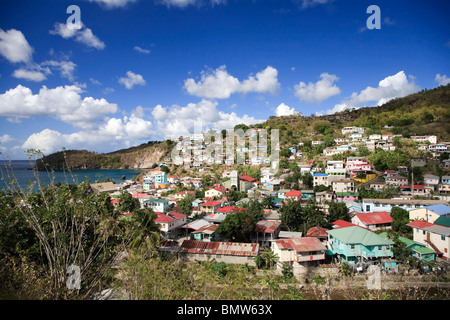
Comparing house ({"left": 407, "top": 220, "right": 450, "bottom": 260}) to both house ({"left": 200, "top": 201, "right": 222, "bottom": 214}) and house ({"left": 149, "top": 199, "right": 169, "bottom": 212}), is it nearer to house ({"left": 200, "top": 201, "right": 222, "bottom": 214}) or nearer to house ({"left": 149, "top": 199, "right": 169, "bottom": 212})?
house ({"left": 200, "top": 201, "right": 222, "bottom": 214})

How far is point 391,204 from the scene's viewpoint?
12.0m

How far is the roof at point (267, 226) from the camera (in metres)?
9.42

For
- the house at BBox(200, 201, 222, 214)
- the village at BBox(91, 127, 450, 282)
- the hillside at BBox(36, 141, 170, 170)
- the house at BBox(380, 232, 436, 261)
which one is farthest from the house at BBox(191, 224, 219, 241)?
the hillside at BBox(36, 141, 170, 170)

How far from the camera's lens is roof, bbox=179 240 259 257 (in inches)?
311

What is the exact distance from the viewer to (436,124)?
26656mm

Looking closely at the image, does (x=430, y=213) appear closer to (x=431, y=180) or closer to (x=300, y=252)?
(x=300, y=252)

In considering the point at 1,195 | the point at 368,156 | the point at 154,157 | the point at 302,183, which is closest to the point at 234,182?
the point at 302,183

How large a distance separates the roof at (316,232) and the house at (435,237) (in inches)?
122

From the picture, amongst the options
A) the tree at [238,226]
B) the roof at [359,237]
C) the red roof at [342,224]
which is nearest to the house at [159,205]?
the tree at [238,226]

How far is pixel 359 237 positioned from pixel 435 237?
2.85 m

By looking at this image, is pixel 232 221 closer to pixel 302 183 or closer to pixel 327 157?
pixel 302 183

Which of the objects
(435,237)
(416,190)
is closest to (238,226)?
→ (435,237)

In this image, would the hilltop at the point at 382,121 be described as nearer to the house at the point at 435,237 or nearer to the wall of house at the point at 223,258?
the wall of house at the point at 223,258
